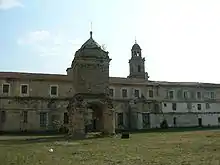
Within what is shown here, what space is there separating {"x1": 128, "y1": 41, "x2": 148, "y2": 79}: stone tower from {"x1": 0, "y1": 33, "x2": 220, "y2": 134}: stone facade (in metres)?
14.2

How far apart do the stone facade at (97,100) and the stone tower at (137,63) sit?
14197mm

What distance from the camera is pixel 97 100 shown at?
37312mm

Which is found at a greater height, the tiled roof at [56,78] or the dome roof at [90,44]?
the dome roof at [90,44]

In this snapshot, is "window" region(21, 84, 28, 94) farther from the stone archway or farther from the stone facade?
the stone archway

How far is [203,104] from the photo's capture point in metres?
64.3

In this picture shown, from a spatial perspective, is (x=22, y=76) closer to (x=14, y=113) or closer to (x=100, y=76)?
(x=14, y=113)

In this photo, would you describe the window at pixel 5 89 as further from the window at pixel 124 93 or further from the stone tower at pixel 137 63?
the stone tower at pixel 137 63

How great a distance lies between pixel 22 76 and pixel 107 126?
66.9ft

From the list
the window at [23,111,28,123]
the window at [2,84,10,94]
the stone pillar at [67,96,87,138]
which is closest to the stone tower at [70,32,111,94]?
the stone pillar at [67,96,87,138]

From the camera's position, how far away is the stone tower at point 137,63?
75625 mm

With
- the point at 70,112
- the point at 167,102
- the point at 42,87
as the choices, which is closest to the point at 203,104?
the point at 167,102

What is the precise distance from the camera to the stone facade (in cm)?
3778

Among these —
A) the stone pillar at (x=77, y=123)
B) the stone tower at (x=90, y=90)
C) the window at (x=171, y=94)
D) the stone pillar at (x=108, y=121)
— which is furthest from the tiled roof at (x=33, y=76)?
the window at (x=171, y=94)

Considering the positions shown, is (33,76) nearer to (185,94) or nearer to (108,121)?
(108,121)
